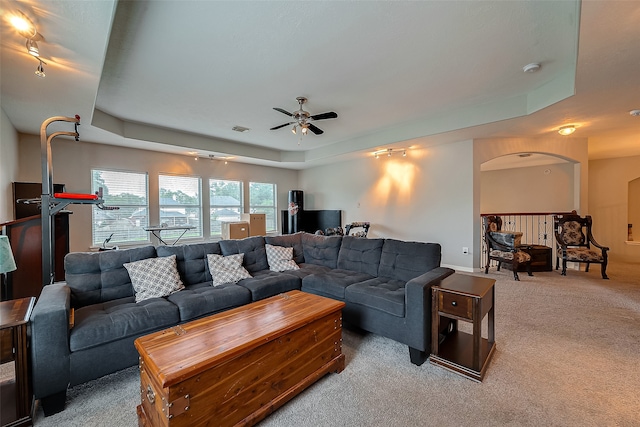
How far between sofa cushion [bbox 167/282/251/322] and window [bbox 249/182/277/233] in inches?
197

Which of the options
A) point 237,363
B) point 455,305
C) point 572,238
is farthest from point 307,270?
point 572,238

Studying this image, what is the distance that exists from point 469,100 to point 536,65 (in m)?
1.04

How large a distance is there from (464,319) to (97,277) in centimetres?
320

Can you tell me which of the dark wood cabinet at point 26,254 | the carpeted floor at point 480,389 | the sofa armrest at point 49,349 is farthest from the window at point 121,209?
the carpeted floor at point 480,389

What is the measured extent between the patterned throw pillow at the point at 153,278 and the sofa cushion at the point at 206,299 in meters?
0.11

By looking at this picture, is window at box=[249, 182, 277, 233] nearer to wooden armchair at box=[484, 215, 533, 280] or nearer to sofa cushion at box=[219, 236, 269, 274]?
sofa cushion at box=[219, 236, 269, 274]

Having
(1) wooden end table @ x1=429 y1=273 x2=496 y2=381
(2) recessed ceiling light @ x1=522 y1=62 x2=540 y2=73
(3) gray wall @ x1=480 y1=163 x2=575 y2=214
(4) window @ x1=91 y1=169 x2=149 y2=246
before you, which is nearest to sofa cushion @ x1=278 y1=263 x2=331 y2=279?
(1) wooden end table @ x1=429 y1=273 x2=496 y2=381

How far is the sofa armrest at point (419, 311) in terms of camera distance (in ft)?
7.00

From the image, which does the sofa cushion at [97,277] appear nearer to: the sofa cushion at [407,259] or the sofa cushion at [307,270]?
the sofa cushion at [307,270]

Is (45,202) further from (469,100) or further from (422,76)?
(469,100)

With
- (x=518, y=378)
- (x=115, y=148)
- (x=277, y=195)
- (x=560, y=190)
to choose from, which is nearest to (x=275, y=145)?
(x=277, y=195)

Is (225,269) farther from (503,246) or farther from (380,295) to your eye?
(503,246)

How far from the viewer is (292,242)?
4.02 meters

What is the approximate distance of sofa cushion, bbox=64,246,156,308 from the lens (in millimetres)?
2355
